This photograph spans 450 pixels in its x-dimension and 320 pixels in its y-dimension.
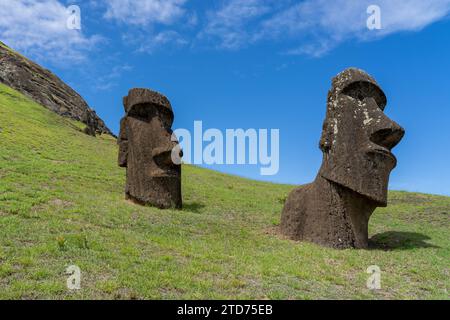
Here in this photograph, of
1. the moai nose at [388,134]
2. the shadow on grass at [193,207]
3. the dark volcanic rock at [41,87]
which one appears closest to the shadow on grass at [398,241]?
the moai nose at [388,134]

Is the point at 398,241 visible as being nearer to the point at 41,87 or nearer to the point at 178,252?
the point at 178,252

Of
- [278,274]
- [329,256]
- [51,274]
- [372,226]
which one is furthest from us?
[372,226]

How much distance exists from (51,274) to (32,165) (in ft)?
49.7

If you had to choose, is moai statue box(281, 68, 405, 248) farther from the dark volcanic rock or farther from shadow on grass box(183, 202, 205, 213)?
the dark volcanic rock

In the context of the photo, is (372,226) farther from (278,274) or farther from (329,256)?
(278,274)

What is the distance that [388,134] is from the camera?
490 inches

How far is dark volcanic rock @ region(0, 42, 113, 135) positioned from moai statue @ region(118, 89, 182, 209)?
4449 centimetres

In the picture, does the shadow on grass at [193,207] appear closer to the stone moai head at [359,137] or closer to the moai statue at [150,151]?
the moai statue at [150,151]

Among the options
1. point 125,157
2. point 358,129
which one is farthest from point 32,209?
point 358,129

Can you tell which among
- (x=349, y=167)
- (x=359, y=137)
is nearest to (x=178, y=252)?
(x=349, y=167)

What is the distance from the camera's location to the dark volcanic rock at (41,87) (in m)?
66.1

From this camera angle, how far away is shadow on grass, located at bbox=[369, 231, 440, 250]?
13609mm

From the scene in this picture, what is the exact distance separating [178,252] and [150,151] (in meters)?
6.59
